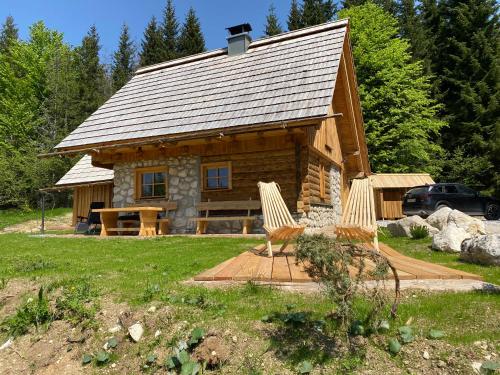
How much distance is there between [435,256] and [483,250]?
102cm

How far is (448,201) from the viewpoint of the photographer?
15.2m

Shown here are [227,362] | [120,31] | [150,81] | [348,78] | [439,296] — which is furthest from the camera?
[120,31]

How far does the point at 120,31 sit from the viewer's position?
124ft

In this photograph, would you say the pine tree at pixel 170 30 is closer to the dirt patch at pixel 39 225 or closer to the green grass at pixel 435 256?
the dirt patch at pixel 39 225

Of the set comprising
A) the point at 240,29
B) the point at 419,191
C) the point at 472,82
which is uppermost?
the point at 472,82

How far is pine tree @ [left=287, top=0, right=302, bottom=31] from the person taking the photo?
31188 mm

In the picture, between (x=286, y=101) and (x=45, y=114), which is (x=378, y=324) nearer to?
A: (x=286, y=101)

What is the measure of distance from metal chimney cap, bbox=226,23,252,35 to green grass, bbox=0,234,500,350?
10.1 metres

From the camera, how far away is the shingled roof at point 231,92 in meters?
9.84

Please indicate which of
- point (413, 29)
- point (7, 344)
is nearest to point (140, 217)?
point (7, 344)

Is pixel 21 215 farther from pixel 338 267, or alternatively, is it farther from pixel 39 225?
pixel 338 267

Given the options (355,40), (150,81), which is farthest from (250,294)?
(355,40)

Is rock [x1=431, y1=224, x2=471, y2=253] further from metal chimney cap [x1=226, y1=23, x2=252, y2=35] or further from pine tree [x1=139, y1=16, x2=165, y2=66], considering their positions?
pine tree [x1=139, y1=16, x2=165, y2=66]

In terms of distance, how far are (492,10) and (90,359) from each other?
3273 centimetres
